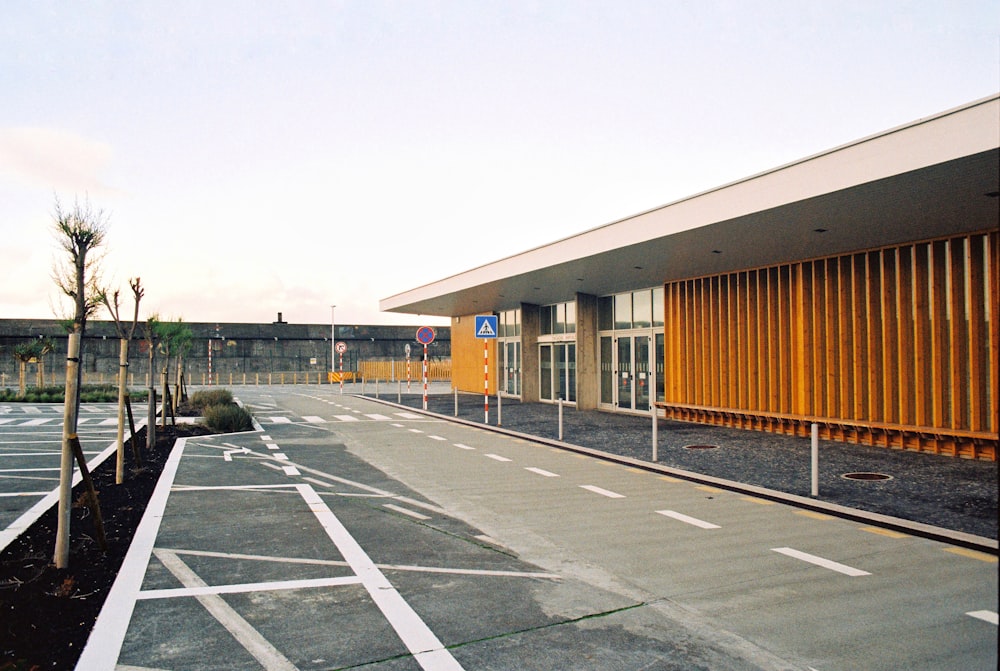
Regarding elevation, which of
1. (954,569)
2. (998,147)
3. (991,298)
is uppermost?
(998,147)

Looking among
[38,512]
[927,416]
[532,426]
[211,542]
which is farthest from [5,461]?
[927,416]

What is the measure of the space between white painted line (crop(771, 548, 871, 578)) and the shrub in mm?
14623

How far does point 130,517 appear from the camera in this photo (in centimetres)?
826

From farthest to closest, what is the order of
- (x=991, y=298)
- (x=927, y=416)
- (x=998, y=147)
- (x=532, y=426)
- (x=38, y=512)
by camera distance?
(x=532, y=426)
(x=927, y=416)
(x=991, y=298)
(x=38, y=512)
(x=998, y=147)

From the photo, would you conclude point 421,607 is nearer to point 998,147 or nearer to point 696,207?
point 998,147

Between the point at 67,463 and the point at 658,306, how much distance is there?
17849mm

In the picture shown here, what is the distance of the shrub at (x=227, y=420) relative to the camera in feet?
59.5

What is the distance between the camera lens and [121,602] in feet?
17.5

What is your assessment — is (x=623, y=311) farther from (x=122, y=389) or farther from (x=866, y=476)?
(x=122, y=389)

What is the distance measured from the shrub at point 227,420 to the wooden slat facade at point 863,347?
11.7 meters

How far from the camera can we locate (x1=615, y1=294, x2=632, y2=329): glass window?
931 inches

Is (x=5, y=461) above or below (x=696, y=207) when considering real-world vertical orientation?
below

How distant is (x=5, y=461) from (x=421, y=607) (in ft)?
37.3

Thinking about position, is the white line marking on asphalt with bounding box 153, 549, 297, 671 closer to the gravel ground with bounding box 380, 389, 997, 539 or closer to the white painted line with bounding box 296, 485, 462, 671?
the white painted line with bounding box 296, 485, 462, 671
